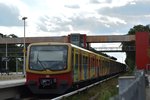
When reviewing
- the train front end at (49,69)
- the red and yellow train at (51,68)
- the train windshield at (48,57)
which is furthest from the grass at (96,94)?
the train windshield at (48,57)

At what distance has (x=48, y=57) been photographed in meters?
23.4

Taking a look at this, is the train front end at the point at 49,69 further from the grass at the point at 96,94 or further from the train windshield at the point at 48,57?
the grass at the point at 96,94

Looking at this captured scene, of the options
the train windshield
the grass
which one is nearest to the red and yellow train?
the train windshield

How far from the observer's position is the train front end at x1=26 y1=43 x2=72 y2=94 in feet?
74.7

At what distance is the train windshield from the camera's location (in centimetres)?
2316

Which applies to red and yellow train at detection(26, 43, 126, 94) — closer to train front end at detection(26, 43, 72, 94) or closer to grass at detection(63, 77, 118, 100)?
train front end at detection(26, 43, 72, 94)

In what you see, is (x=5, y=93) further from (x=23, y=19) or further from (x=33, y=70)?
(x=23, y=19)

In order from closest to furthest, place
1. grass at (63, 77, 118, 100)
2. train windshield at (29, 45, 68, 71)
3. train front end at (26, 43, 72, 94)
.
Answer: grass at (63, 77, 118, 100)
train front end at (26, 43, 72, 94)
train windshield at (29, 45, 68, 71)

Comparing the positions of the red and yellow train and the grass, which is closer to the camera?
the grass

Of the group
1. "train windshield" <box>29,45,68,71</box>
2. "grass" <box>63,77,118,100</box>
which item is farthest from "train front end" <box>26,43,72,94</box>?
"grass" <box>63,77,118,100</box>

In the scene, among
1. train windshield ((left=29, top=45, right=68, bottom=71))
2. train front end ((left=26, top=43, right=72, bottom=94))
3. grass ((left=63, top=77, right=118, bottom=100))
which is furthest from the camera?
train windshield ((left=29, top=45, right=68, bottom=71))

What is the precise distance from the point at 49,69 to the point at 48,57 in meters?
0.69

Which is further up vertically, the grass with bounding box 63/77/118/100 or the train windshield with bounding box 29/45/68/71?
the train windshield with bounding box 29/45/68/71

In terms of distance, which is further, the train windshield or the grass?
the train windshield
